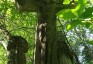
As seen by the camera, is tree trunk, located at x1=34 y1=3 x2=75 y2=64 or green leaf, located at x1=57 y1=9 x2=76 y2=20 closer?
green leaf, located at x1=57 y1=9 x2=76 y2=20

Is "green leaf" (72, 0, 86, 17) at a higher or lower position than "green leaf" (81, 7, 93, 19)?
higher

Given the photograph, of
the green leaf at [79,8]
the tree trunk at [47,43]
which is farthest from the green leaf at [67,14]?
the tree trunk at [47,43]

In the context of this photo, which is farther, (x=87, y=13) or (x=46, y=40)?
(x=46, y=40)

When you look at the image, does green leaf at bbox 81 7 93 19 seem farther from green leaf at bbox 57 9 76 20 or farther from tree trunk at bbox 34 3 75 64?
tree trunk at bbox 34 3 75 64

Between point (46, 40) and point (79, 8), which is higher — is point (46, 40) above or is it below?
below

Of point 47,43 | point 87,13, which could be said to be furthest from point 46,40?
point 87,13

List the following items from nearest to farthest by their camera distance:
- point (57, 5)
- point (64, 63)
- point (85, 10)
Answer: point (85, 10)
point (64, 63)
point (57, 5)

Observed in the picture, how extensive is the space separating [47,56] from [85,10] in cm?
112

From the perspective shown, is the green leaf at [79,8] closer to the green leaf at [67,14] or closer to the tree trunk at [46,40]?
the green leaf at [67,14]

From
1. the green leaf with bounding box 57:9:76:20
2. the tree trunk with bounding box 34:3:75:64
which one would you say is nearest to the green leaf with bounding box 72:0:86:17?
the green leaf with bounding box 57:9:76:20

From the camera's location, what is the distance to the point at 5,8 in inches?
146

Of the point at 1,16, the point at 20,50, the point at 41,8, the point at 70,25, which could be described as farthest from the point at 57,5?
the point at 1,16

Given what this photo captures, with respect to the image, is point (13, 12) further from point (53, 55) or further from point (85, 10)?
point (85, 10)

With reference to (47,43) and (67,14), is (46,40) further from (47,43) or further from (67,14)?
(67,14)
